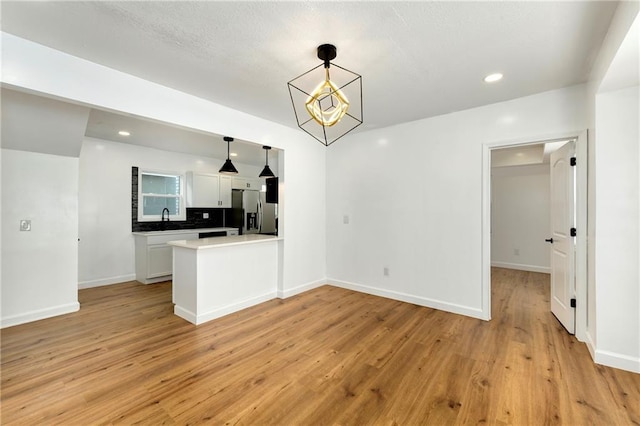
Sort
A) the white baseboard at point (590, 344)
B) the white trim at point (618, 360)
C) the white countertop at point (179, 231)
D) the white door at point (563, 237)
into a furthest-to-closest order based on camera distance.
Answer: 1. the white countertop at point (179, 231)
2. the white door at point (563, 237)
3. the white baseboard at point (590, 344)
4. the white trim at point (618, 360)

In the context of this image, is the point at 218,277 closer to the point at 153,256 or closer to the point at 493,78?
the point at 153,256

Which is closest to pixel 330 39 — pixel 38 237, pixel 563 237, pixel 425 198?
pixel 425 198

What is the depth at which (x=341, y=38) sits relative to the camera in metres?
2.01

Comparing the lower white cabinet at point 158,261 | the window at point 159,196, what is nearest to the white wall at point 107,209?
the window at point 159,196

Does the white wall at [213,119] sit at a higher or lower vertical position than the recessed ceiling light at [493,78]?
lower

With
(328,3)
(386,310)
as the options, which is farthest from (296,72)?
(386,310)

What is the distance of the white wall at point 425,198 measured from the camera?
3.17 m

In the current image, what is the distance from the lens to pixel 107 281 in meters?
4.83

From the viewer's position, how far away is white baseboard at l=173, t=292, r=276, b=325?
322 cm

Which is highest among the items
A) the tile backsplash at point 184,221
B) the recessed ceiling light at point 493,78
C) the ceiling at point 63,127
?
the recessed ceiling light at point 493,78

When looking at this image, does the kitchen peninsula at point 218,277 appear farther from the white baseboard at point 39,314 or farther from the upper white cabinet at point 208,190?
the upper white cabinet at point 208,190

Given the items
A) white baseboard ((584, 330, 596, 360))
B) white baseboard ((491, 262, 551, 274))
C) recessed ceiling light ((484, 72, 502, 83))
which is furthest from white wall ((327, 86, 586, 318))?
white baseboard ((491, 262, 551, 274))

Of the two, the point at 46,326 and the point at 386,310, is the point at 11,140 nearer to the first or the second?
the point at 46,326

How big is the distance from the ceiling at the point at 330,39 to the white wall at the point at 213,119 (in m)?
0.11
